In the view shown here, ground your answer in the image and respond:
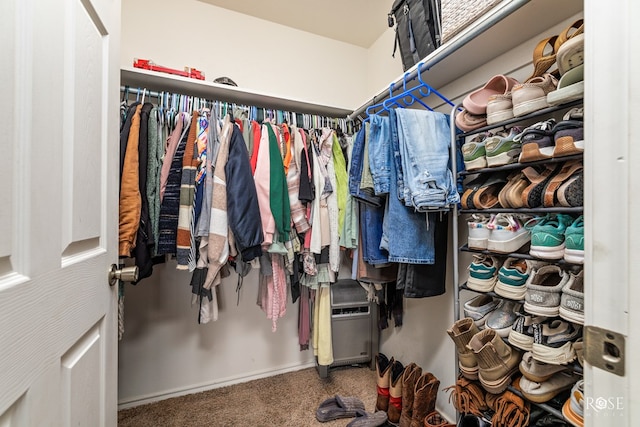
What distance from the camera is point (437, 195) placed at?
100 cm

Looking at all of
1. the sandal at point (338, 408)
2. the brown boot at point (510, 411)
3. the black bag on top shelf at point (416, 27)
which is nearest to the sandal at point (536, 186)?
the brown boot at point (510, 411)

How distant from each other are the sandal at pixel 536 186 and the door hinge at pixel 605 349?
0.58m

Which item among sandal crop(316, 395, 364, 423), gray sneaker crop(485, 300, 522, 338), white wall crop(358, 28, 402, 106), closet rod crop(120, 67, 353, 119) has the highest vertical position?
white wall crop(358, 28, 402, 106)

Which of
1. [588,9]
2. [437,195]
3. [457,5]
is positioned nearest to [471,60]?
[457,5]

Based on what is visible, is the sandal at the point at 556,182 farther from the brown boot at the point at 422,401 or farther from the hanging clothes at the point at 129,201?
the hanging clothes at the point at 129,201

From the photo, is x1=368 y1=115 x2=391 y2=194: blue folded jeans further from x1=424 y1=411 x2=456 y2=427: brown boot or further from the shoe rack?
x1=424 y1=411 x2=456 y2=427: brown boot

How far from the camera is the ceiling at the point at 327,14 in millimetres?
1649

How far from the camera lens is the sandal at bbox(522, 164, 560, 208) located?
0.82 m

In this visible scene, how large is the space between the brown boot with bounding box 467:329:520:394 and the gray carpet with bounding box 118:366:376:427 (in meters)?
0.84

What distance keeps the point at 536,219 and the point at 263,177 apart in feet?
3.59

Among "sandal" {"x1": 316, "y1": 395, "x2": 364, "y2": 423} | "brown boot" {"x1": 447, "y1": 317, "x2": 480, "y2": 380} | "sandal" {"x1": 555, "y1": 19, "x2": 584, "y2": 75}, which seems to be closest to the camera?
"sandal" {"x1": 555, "y1": 19, "x2": 584, "y2": 75}

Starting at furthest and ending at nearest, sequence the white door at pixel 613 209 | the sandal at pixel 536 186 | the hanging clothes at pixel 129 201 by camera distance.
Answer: the hanging clothes at pixel 129 201 < the sandal at pixel 536 186 < the white door at pixel 613 209

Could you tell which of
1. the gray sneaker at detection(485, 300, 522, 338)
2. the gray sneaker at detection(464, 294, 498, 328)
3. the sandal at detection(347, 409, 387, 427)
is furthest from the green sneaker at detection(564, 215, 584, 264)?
the sandal at detection(347, 409, 387, 427)

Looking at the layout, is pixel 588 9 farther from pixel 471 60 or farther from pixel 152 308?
pixel 152 308
